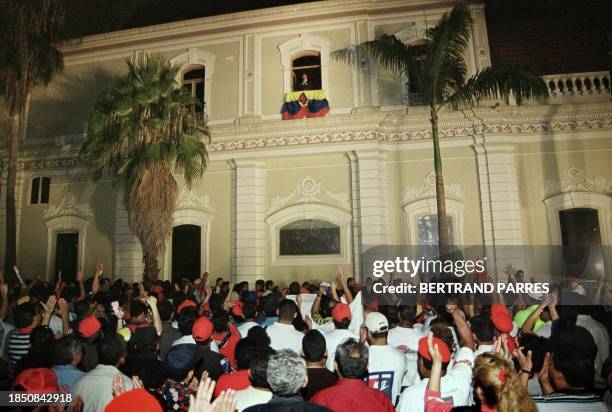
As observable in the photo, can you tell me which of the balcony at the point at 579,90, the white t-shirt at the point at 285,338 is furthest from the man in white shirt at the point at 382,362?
the balcony at the point at 579,90

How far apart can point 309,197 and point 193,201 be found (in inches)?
179

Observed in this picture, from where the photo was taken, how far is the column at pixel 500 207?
44.9ft

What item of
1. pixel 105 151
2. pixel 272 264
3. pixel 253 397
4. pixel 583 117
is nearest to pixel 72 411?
pixel 253 397

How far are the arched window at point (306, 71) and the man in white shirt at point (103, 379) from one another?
45.2 ft

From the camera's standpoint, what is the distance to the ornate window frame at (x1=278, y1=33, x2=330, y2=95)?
15.9m

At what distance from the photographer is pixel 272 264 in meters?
15.2

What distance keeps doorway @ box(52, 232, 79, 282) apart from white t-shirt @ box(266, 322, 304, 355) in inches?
595

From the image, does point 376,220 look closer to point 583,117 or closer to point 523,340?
point 583,117

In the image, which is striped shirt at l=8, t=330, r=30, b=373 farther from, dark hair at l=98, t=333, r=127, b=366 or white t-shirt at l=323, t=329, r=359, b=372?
white t-shirt at l=323, t=329, r=359, b=372

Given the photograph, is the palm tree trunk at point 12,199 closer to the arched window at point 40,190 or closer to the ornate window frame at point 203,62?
the arched window at point 40,190

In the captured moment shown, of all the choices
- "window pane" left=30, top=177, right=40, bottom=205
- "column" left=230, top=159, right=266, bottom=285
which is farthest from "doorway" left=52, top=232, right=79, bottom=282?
"column" left=230, top=159, right=266, bottom=285

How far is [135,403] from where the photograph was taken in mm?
2355

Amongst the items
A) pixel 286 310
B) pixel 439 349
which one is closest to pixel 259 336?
pixel 286 310

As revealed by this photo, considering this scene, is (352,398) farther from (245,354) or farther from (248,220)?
(248,220)
